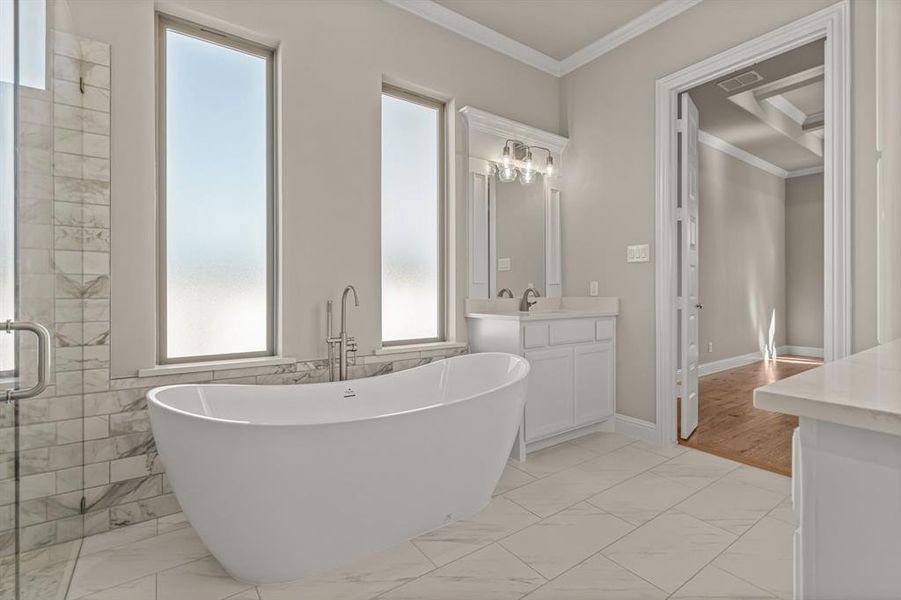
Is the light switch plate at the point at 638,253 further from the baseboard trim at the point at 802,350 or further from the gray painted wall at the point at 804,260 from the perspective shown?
the gray painted wall at the point at 804,260

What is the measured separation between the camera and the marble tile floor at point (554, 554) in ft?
5.24

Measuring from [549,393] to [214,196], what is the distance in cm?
223

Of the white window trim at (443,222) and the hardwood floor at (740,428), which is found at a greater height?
the white window trim at (443,222)

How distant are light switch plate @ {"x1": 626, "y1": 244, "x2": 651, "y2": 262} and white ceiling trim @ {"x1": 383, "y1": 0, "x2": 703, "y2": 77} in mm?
1464

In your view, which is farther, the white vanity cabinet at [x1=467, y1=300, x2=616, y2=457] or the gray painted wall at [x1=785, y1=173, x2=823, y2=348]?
the gray painted wall at [x1=785, y1=173, x2=823, y2=348]

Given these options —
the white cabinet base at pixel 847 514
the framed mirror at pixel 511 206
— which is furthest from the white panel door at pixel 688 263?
the white cabinet base at pixel 847 514

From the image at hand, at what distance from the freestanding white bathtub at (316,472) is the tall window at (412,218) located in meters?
1.06

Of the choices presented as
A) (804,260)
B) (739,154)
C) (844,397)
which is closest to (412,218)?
(844,397)

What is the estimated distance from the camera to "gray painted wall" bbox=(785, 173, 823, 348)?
6.57m

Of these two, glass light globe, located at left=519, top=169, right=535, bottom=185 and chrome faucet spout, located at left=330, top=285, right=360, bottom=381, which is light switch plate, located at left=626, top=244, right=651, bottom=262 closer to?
glass light globe, located at left=519, top=169, right=535, bottom=185

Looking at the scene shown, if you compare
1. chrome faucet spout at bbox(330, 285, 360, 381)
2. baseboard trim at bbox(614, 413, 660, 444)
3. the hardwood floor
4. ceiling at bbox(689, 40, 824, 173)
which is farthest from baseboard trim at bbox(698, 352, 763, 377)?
chrome faucet spout at bbox(330, 285, 360, 381)

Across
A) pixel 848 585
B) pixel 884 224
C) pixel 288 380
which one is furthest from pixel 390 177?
pixel 848 585

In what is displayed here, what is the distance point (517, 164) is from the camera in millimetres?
3408

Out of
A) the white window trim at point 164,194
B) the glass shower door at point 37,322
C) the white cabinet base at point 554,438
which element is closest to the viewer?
the glass shower door at point 37,322
